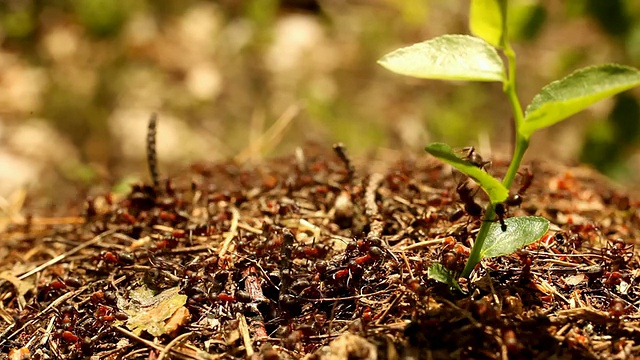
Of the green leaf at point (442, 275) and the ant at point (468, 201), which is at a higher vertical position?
the ant at point (468, 201)

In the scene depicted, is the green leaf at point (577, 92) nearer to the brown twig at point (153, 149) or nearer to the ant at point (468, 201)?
the ant at point (468, 201)

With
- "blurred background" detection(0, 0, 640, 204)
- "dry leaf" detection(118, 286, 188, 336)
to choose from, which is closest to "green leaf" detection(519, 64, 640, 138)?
"dry leaf" detection(118, 286, 188, 336)

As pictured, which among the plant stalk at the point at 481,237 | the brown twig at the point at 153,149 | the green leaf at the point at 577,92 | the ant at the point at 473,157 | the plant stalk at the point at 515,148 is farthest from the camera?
the brown twig at the point at 153,149

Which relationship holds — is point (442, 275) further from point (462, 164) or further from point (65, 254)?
point (65, 254)

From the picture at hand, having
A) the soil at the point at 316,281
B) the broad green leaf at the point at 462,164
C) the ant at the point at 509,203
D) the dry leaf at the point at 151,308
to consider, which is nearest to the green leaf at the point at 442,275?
the soil at the point at 316,281

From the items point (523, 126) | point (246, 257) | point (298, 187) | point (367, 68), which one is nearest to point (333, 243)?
point (246, 257)

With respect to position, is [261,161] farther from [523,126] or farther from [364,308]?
[523,126]

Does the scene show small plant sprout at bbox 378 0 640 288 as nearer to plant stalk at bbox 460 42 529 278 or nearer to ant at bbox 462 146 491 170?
plant stalk at bbox 460 42 529 278
